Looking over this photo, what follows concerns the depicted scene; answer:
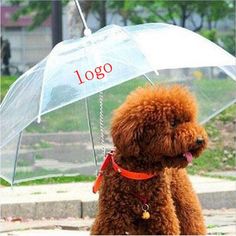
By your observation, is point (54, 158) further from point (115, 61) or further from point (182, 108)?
point (182, 108)

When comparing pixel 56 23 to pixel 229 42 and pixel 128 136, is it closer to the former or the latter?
pixel 128 136

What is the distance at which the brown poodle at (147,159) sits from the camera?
5.05 m

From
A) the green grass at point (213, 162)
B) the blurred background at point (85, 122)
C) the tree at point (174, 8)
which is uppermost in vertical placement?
the tree at point (174, 8)

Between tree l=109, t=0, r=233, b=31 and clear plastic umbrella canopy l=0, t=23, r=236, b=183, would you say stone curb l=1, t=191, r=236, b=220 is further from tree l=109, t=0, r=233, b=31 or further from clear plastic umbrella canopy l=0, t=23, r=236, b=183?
tree l=109, t=0, r=233, b=31

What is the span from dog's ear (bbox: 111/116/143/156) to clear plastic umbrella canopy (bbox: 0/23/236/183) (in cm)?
96

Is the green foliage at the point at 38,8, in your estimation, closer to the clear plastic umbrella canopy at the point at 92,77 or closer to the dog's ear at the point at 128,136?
the clear plastic umbrella canopy at the point at 92,77

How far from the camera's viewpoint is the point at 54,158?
932cm

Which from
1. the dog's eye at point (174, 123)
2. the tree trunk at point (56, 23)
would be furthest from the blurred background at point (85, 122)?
the dog's eye at point (174, 123)

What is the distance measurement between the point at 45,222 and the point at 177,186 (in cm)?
386

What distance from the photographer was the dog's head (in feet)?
16.5

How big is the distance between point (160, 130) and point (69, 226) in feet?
13.3

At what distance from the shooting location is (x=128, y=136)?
5055 mm

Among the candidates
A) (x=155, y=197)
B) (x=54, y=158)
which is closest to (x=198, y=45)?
(x=155, y=197)

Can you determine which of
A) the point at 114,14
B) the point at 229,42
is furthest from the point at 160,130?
the point at 114,14
